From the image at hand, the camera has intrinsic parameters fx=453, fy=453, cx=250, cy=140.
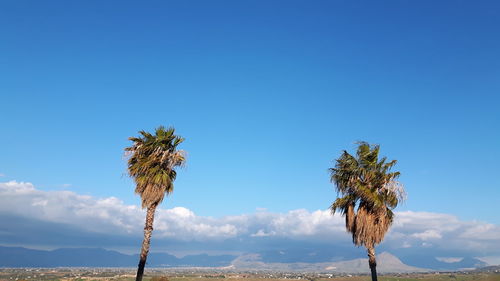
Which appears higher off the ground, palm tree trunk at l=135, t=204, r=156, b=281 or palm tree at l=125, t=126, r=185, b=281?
palm tree at l=125, t=126, r=185, b=281

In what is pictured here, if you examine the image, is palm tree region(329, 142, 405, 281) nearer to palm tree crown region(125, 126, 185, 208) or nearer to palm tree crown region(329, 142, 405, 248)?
palm tree crown region(329, 142, 405, 248)

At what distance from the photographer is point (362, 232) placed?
121 ft

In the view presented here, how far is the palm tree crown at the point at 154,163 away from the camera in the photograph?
4066 cm

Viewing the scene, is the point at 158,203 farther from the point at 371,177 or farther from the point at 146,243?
the point at 371,177

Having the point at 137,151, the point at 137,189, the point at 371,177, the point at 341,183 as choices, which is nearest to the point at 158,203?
the point at 137,189

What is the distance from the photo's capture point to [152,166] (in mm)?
41656

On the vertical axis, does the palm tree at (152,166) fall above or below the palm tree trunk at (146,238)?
above

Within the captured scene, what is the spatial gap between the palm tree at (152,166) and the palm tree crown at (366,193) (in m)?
14.9

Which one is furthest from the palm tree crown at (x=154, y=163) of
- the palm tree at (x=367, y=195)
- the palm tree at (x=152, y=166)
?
the palm tree at (x=367, y=195)

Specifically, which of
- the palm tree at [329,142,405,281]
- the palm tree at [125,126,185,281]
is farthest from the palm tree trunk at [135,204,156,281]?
the palm tree at [329,142,405,281]

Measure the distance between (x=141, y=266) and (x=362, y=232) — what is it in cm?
1867

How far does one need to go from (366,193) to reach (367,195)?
0.18 meters

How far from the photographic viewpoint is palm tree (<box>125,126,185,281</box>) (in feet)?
133

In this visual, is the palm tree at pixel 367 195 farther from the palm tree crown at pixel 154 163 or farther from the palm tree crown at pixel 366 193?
the palm tree crown at pixel 154 163
